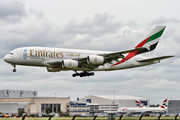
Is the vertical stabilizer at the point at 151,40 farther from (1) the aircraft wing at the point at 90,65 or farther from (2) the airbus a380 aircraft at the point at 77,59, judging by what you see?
(1) the aircraft wing at the point at 90,65

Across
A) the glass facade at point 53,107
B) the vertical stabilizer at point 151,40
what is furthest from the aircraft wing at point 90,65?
the glass facade at point 53,107

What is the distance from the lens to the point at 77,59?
51906 millimetres

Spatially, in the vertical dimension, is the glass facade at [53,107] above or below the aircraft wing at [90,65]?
below

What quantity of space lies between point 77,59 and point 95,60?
330 centimetres

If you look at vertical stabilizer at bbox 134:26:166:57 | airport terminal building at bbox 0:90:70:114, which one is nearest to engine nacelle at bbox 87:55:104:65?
vertical stabilizer at bbox 134:26:166:57

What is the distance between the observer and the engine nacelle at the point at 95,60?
51.2 metres

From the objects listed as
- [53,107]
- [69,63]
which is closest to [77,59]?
[69,63]

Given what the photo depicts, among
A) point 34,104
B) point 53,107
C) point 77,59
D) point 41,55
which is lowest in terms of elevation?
point 53,107

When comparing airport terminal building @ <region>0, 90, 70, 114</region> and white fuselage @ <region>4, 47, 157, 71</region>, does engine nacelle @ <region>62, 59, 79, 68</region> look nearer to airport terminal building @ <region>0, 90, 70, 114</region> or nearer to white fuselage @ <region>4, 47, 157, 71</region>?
white fuselage @ <region>4, 47, 157, 71</region>

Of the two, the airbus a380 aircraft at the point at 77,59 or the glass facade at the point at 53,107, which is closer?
the airbus a380 aircraft at the point at 77,59

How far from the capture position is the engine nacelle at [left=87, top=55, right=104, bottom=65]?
51219 millimetres

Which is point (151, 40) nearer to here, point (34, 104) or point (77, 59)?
point (77, 59)

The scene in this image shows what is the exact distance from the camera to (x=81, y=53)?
2114 inches

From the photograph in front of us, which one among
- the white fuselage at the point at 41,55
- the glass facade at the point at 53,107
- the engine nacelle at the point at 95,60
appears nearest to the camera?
the white fuselage at the point at 41,55
